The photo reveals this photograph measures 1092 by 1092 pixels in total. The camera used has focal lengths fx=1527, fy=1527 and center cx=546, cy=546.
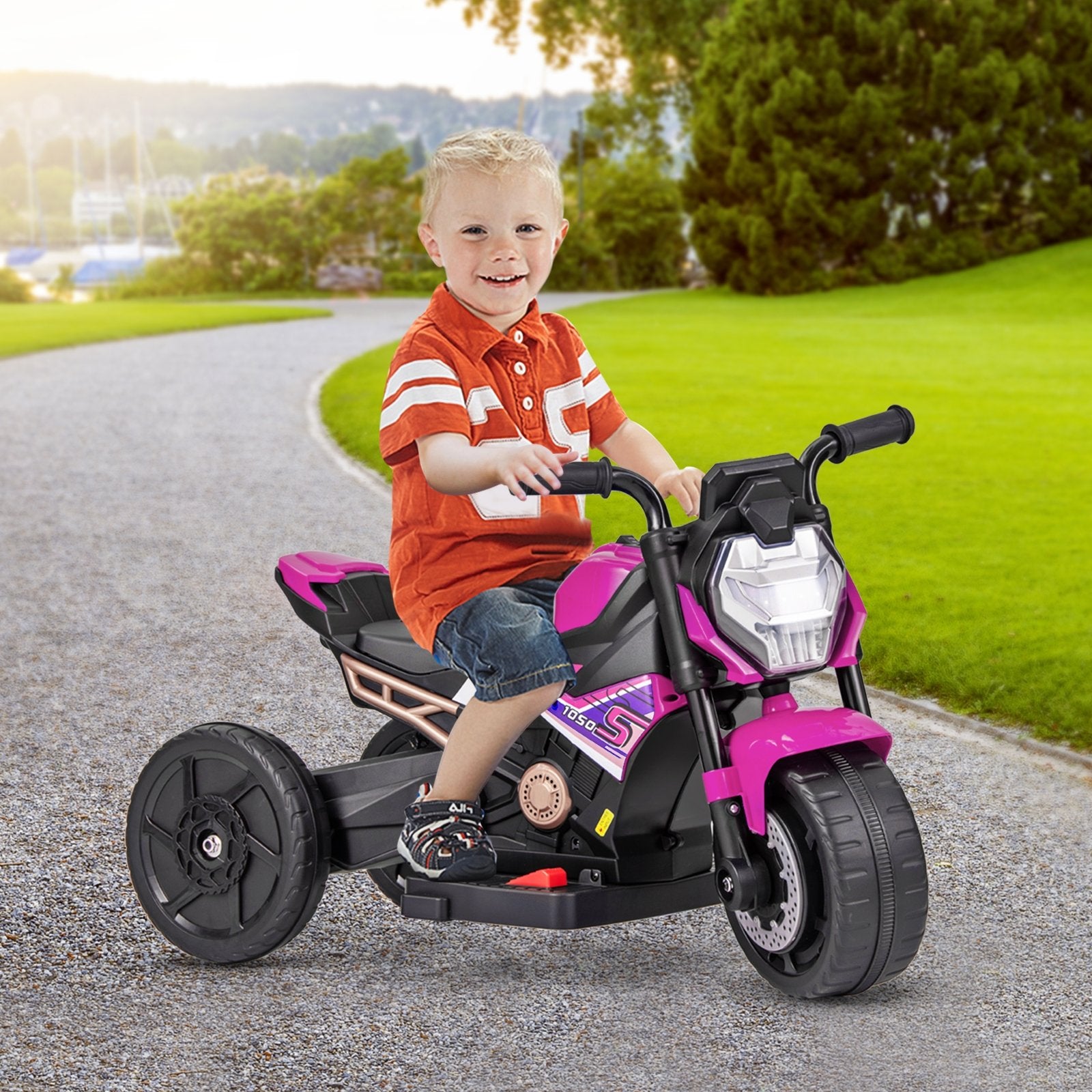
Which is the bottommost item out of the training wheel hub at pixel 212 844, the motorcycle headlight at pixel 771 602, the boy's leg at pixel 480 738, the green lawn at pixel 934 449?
the green lawn at pixel 934 449

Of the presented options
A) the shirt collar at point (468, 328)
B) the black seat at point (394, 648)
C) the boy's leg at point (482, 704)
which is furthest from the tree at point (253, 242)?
the boy's leg at point (482, 704)

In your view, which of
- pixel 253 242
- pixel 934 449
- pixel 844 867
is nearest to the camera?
pixel 844 867

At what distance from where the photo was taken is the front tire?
11.7ft

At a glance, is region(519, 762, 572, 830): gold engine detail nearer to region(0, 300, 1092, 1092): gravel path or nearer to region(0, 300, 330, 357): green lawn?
region(0, 300, 1092, 1092): gravel path

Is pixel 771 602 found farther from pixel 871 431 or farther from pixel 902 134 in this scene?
pixel 902 134

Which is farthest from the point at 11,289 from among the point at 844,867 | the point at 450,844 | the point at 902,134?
the point at 844,867

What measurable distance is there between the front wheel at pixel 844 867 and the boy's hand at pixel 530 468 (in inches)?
29.9

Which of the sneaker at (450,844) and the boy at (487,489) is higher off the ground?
the boy at (487,489)

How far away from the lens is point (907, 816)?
3.04 metres

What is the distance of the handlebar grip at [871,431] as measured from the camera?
10.6ft

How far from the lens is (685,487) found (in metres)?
3.32

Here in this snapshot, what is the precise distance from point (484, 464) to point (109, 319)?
1248 inches

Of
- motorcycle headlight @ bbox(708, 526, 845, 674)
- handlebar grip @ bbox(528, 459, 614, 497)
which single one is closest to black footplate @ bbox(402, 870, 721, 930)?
motorcycle headlight @ bbox(708, 526, 845, 674)

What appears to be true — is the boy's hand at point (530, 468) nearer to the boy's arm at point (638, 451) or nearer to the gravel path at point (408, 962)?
the boy's arm at point (638, 451)
